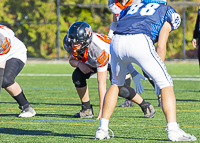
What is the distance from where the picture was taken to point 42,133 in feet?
16.0

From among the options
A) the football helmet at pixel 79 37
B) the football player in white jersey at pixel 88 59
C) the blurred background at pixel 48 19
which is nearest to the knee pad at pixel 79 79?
the football player in white jersey at pixel 88 59

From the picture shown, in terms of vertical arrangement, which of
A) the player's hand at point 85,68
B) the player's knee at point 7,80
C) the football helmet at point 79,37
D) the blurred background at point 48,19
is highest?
the football helmet at point 79,37

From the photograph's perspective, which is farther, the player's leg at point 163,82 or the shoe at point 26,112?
the shoe at point 26,112

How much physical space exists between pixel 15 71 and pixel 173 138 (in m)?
2.74

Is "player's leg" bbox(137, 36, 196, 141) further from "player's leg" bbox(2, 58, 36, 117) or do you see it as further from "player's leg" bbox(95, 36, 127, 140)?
"player's leg" bbox(2, 58, 36, 117)

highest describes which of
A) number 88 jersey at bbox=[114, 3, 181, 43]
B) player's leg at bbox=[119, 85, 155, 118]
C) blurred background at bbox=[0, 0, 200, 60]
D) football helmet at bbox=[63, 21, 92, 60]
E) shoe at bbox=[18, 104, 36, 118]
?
number 88 jersey at bbox=[114, 3, 181, 43]

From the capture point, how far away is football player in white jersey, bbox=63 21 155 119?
17.2ft

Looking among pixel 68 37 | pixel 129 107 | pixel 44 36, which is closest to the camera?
pixel 68 37

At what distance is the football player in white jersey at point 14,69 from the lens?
5.96 metres

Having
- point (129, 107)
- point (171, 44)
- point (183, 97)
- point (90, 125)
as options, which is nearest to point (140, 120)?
point (90, 125)

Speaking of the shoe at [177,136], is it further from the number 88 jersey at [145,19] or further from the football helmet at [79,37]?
the football helmet at [79,37]

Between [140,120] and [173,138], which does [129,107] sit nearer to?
[140,120]

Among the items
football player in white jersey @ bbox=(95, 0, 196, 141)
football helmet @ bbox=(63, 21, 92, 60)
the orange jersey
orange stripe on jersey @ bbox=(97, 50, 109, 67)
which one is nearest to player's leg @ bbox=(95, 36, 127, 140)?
football player in white jersey @ bbox=(95, 0, 196, 141)

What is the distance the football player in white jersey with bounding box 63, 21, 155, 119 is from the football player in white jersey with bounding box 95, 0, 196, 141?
482 mm
